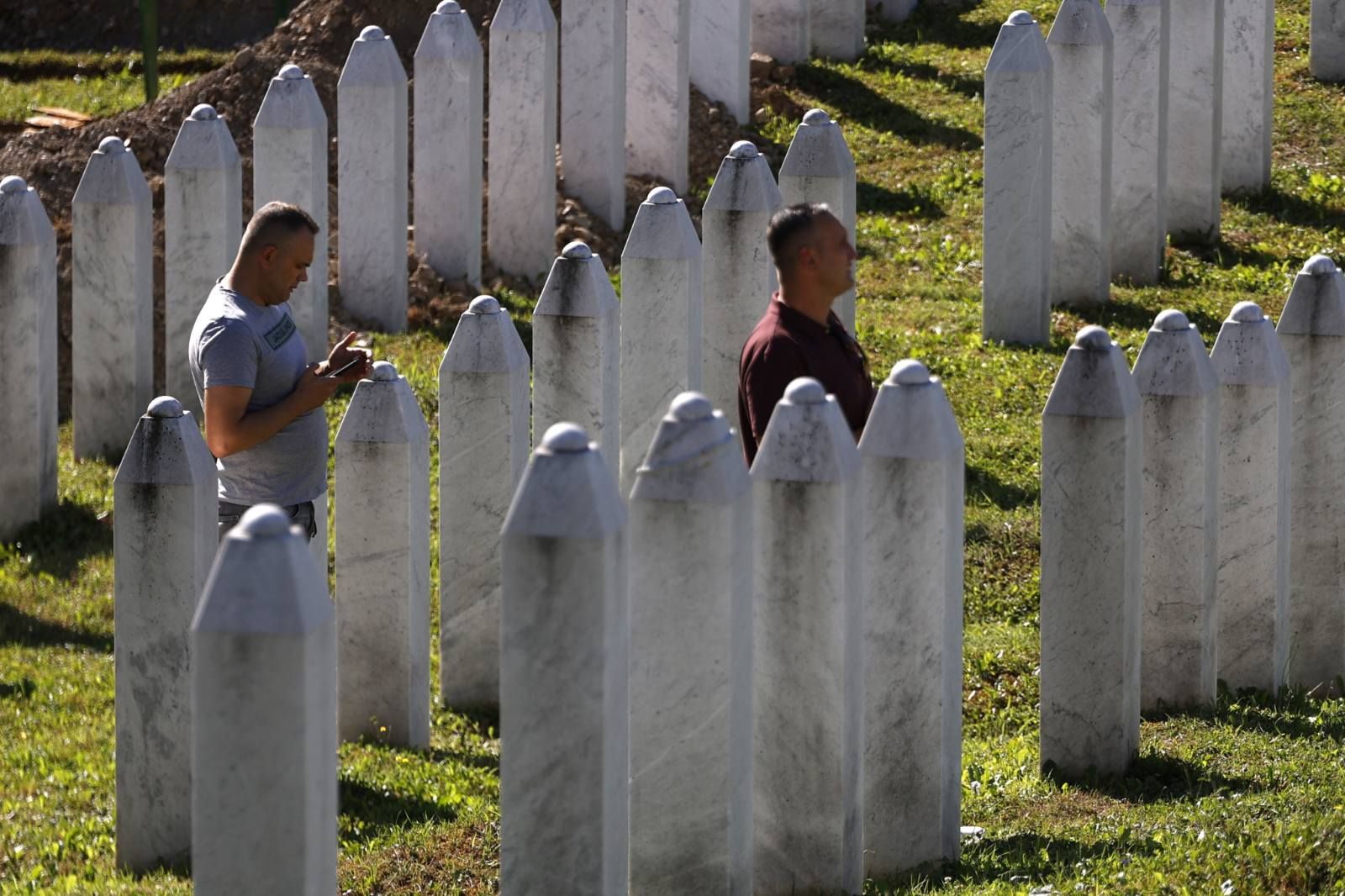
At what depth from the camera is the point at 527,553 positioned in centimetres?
425

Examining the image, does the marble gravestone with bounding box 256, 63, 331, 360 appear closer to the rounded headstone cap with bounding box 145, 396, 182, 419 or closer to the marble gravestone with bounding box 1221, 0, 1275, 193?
the rounded headstone cap with bounding box 145, 396, 182, 419

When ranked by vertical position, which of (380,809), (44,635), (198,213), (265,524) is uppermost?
(198,213)

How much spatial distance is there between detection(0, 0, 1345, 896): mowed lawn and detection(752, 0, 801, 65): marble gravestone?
102 cm

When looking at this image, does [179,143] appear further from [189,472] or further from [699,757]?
[699,757]

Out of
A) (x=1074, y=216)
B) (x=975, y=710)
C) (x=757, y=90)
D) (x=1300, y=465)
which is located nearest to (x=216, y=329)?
(x=975, y=710)

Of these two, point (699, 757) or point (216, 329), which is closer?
point (699, 757)

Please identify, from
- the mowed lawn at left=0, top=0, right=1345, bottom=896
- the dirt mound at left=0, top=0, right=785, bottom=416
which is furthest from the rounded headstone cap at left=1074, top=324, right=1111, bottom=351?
the dirt mound at left=0, top=0, right=785, bottom=416

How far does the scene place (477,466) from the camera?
697cm

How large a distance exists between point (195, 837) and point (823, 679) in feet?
4.96

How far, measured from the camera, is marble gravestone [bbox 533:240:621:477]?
7.24 metres

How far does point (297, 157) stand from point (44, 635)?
2.96 m

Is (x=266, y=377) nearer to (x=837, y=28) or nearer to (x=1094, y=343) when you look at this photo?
(x=1094, y=343)

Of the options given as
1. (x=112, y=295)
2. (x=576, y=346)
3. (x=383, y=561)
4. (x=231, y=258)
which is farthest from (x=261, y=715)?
(x=231, y=258)

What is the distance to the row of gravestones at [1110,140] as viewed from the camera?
10.3 metres
